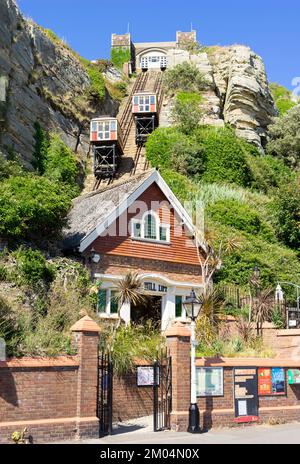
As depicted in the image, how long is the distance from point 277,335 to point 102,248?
774 centimetres

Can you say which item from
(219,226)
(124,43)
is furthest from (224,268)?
(124,43)

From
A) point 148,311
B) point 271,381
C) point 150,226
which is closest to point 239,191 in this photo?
point 150,226

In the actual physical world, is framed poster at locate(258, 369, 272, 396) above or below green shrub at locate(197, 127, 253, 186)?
below

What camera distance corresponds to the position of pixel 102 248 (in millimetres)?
23922

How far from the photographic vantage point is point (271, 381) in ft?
57.6

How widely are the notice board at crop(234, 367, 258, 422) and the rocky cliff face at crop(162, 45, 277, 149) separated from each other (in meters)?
35.2

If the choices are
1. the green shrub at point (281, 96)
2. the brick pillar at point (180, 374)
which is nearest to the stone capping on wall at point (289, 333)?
the brick pillar at point (180, 374)

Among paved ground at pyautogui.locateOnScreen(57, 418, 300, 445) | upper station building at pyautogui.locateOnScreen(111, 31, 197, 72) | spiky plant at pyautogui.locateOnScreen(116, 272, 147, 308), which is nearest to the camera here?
paved ground at pyautogui.locateOnScreen(57, 418, 300, 445)

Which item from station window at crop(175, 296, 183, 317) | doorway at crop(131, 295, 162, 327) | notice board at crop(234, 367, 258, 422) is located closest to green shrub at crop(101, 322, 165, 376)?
notice board at crop(234, 367, 258, 422)

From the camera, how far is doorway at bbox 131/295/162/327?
25.0 m

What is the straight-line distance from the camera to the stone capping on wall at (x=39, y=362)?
1316 cm

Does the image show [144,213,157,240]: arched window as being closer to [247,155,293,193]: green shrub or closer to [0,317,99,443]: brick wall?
[0,317,99,443]: brick wall

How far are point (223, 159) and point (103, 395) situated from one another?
1229 inches

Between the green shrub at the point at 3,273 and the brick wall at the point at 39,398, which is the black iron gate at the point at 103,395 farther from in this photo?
the green shrub at the point at 3,273
